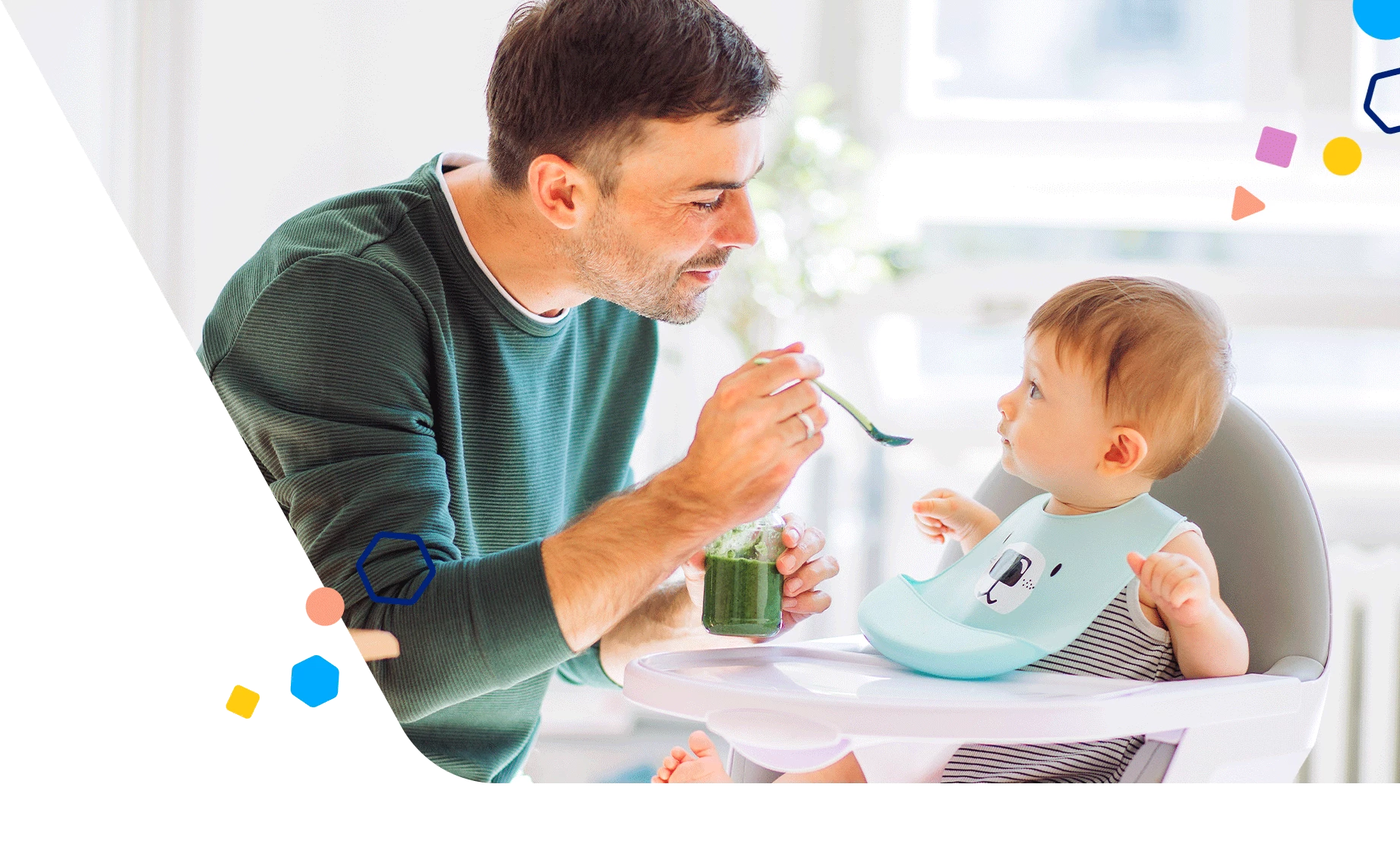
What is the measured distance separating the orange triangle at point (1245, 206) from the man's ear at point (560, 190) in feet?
1.58

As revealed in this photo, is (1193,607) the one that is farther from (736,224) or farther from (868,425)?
(736,224)

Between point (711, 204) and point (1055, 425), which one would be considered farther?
point (711, 204)

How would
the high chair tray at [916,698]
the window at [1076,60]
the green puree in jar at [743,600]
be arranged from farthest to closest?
the window at [1076,60]
the green puree in jar at [743,600]
the high chair tray at [916,698]

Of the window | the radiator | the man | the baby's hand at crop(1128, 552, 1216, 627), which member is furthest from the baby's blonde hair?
the radiator

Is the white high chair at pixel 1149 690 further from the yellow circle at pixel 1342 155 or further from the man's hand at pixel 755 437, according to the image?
the yellow circle at pixel 1342 155

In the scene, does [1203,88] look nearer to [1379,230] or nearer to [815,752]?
[1379,230]

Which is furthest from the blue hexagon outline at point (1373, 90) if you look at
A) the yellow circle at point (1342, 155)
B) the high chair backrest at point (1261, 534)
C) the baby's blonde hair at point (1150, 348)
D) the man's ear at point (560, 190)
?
the man's ear at point (560, 190)

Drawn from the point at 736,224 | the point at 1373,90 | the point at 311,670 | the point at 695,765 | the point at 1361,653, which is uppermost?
the point at 1373,90

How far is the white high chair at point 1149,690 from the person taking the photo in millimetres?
624

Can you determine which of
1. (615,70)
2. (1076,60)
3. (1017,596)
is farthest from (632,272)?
(1076,60)

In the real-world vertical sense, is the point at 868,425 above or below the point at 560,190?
below

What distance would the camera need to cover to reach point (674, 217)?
946 mm

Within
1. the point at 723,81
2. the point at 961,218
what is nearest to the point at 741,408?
the point at 723,81

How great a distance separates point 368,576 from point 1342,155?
68 centimetres
